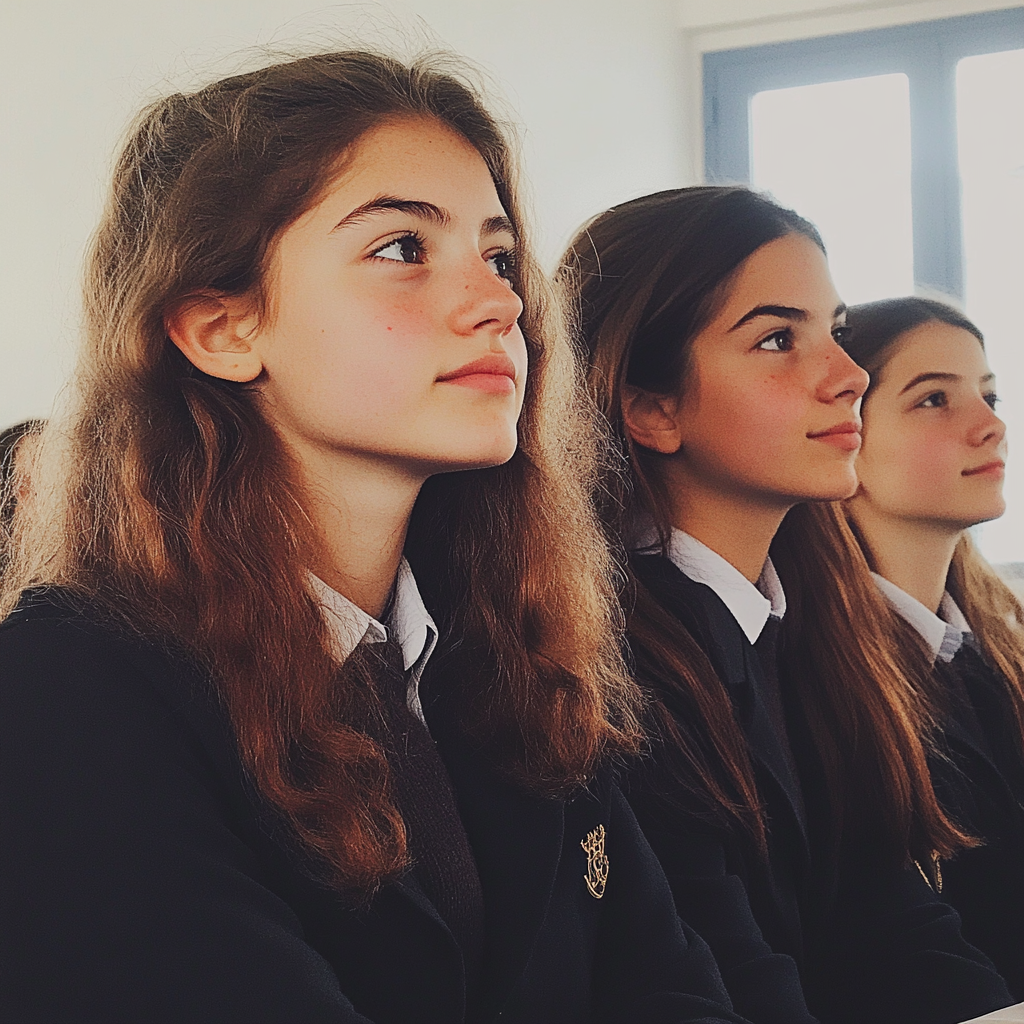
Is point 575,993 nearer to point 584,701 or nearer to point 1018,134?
point 584,701

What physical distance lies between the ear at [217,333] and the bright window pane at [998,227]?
72 centimetres

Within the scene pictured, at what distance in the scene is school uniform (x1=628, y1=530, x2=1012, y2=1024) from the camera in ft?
2.81

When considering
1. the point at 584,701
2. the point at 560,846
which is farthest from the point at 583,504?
the point at 560,846

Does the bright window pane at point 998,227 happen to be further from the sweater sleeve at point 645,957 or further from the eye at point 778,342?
the sweater sleeve at point 645,957

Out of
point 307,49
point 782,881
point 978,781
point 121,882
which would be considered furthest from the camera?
point 978,781

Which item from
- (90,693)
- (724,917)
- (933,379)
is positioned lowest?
(724,917)

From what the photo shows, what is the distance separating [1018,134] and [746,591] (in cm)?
54

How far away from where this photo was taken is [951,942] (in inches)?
40.6

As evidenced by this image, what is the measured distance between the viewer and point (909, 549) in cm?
116

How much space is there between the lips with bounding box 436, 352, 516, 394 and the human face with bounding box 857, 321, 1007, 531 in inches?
19.5

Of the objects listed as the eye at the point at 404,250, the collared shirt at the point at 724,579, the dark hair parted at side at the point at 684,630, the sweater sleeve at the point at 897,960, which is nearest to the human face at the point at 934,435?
the dark hair parted at side at the point at 684,630

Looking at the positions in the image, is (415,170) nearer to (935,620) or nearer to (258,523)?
(258,523)

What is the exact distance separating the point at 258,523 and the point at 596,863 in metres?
0.29

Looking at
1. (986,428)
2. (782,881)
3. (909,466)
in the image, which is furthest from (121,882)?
(986,428)
